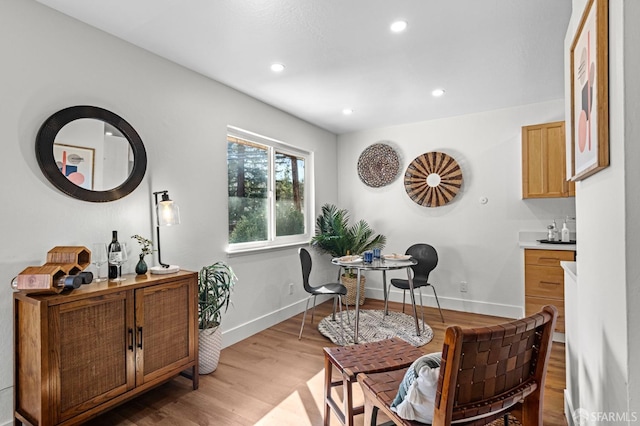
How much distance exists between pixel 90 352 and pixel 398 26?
2.72 metres

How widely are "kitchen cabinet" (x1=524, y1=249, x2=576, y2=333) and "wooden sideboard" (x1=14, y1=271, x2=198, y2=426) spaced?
10.7 feet

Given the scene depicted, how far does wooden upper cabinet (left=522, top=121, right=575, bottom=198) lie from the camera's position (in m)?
3.44

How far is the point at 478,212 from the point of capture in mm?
4160

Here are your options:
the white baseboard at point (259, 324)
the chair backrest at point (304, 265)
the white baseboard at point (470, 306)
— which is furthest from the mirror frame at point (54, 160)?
the white baseboard at point (470, 306)

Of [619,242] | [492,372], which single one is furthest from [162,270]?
[619,242]

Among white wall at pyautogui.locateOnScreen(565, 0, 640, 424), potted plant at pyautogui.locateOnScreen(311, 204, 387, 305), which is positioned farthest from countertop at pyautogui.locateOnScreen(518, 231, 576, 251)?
white wall at pyautogui.locateOnScreen(565, 0, 640, 424)

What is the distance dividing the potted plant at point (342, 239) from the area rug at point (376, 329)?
507 mm

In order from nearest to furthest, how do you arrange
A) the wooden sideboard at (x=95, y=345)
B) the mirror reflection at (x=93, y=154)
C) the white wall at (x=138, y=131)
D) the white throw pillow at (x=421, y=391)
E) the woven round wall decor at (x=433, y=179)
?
the white throw pillow at (x=421, y=391) → the wooden sideboard at (x=95, y=345) → the white wall at (x=138, y=131) → the mirror reflection at (x=93, y=154) → the woven round wall decor at (x=433, y=179)

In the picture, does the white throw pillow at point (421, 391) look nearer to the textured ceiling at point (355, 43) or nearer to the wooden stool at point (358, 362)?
the wooden stool at point (358, 362)

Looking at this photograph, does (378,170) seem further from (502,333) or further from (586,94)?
(502,333)

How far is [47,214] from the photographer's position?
1986 millimetres

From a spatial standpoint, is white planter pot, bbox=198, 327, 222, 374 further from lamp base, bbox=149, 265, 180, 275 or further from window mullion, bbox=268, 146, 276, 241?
window mullion, bbox=268, 146, 276, 241

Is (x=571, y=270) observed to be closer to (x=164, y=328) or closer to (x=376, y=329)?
(x=376, y=329)

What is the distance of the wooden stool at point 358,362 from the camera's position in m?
1.68
